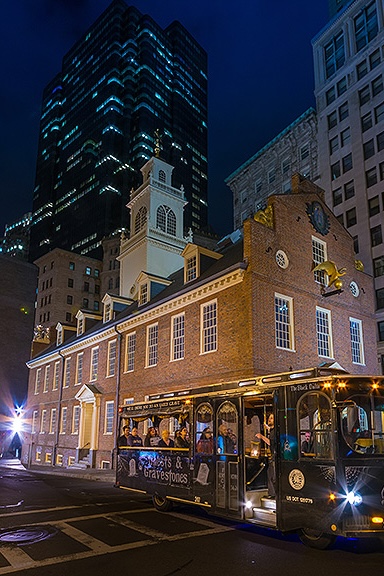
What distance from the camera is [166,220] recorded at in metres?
35.2

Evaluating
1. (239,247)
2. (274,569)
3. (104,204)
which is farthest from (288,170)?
(104,204)

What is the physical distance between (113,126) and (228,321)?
119 meters

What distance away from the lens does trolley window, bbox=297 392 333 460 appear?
8.63 meters

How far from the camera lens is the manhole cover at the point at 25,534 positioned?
904cm

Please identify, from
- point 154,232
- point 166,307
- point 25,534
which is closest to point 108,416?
point 166,307

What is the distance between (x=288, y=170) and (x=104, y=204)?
70.6 meters

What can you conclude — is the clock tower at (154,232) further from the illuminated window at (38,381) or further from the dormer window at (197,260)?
the illuminated window at (38,381)

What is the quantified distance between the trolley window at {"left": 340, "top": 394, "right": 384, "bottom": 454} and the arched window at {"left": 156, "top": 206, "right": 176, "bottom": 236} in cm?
2726

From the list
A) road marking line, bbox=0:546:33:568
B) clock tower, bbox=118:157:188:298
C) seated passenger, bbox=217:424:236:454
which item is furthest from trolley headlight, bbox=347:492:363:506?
clock tower, bbox=118:157:188:298

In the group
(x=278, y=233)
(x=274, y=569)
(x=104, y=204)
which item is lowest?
(x=274, y=569)

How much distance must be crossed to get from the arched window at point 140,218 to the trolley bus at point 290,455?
2337cm

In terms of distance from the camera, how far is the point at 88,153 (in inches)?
5172

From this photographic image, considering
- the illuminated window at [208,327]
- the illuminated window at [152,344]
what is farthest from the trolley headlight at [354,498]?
the illuminated window at [152,344]

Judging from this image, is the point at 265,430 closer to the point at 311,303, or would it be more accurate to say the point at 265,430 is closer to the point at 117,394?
the point at 311,303
